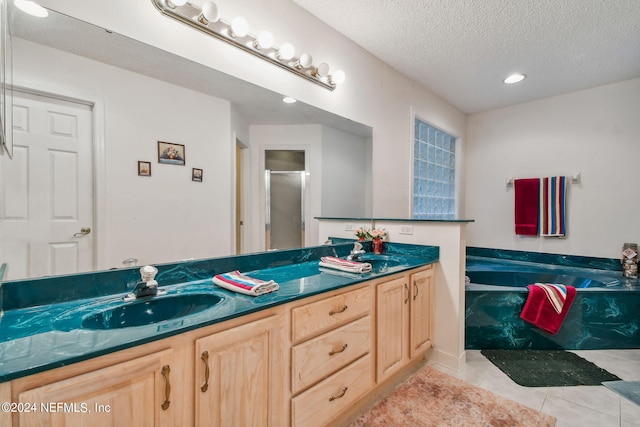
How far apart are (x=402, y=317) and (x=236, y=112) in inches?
60.8

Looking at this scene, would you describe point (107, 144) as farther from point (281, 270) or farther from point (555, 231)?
point (555, 231)

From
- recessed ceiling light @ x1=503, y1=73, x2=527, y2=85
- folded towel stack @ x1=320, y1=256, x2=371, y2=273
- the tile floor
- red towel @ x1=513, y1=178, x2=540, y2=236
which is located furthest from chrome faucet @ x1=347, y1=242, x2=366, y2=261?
red towel @ x1=513, y1=178, x2=540, y2=236

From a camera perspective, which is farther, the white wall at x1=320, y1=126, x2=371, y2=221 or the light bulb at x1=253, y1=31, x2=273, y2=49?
the white wall at x1=320, y1=126, x2=371, y2=221

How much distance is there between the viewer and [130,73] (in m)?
1.17

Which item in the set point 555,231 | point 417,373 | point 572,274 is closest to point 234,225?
point 417,373

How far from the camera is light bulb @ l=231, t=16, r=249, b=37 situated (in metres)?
1.47

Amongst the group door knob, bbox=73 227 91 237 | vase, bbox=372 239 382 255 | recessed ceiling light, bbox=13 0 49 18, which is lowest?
vase, bbox=372 239 382 255

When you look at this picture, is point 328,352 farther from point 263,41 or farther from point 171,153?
point 263,41

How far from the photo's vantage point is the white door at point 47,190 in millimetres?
938

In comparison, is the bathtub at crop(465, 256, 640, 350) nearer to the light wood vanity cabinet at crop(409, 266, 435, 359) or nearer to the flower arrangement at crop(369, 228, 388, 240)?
the light wood vanity cabinet at crop(409, 266, 435, 359)

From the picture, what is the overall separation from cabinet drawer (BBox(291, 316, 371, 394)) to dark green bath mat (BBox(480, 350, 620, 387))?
4.06 feet

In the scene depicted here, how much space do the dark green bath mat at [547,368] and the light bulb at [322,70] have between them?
2.43 m

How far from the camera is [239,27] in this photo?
1.48m

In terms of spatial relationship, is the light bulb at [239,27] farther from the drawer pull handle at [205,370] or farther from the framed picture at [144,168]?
the drawer pull handle at [205,370]
